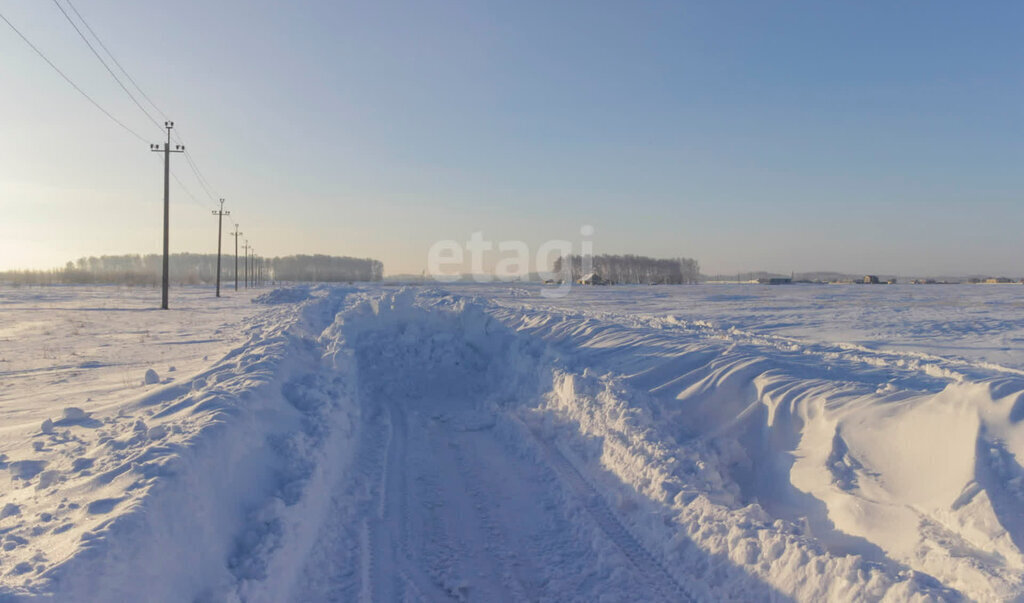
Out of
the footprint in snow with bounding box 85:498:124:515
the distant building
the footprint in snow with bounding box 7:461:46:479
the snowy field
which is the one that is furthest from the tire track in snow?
the distant building

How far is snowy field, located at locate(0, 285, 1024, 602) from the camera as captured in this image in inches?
141

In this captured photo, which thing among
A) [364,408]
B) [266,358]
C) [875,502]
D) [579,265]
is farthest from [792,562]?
[579,265]

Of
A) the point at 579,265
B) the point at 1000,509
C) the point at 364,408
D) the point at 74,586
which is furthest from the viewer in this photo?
the point at 579,265

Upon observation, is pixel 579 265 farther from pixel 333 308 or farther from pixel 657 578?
pixel 657 578

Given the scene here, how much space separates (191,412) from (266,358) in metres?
3.59

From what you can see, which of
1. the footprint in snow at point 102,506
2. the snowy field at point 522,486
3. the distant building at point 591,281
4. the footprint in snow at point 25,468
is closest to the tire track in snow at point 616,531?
the snowy field at point 522,486

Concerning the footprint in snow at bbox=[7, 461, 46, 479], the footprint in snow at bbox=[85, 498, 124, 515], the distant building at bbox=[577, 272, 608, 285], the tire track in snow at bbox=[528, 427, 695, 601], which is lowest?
the tire track in snow at bbox=[528, 427, 695, 601]

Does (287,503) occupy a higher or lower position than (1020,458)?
lower

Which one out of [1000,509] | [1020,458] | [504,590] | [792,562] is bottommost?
[504,590]

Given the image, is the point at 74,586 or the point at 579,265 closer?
the point at 74,586

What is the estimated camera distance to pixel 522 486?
600 cm

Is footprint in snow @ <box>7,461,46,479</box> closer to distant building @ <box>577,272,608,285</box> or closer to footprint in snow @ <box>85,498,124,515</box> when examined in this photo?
footprint in snow @ <box>85,498,124,515</box>

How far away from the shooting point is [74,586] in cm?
266

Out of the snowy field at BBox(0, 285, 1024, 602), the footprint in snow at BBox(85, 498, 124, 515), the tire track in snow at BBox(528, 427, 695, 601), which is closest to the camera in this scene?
the footprint in snow at BBox(85, 498, 124, 515)
